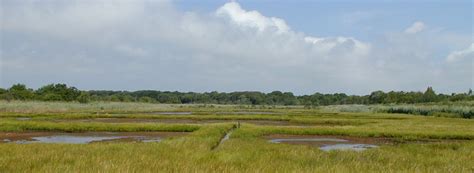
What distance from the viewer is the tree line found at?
102m

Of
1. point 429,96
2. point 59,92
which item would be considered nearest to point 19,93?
point 59,92

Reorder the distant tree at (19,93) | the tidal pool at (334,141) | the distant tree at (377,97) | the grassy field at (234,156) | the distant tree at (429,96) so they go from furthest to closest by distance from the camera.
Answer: the distant tree at (377,97)
the distant tree at (429,96)
the distant tree at (19,93)
the tidal pool at (334,141)
the grassy field at (234,156)

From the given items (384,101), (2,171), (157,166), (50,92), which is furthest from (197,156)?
(384,101)

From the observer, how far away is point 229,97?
181m

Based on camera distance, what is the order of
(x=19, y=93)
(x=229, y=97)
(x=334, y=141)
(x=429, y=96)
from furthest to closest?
(x=229, y=97) → (x=429, y=96) → (x=19, y=93) → (x=334, y=141)

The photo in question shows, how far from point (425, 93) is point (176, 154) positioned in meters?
122

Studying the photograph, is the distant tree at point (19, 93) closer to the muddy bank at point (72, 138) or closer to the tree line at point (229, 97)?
the tree line at point (229, 97)

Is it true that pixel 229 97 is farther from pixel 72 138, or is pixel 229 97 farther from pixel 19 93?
pixel 72 138

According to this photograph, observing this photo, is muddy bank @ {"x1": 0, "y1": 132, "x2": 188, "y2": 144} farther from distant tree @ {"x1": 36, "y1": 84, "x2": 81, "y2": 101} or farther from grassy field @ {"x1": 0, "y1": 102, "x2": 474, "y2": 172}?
distant tree @ {"x1": 36, "y1": 84, "x2": 81, "y2": 101}

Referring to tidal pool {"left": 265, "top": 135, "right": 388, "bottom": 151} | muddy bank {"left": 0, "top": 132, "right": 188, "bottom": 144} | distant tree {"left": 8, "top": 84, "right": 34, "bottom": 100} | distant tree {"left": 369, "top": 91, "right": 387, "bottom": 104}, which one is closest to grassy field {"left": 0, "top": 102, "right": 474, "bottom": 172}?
tidal pool {"left": 265, "top": 135, "right": 388, "bottom": 151}

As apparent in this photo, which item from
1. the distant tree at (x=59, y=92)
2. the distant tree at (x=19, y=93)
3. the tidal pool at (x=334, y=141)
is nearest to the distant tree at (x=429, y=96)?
the distant tree at (x=59, y=92)

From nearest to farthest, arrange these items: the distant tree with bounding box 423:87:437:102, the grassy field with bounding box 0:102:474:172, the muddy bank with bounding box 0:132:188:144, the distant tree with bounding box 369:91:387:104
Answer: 1. the grassy field with bounding box 0:102:474:172
2. the muddy bank with bounding box 0:132:188:144
3. the distant tree with bounding box 423:87:437:102
4. the distant tree with bounding box 369:91:387:104

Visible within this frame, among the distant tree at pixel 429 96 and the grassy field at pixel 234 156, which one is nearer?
the grassy field at pixel 234 156

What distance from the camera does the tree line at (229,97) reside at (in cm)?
10206
